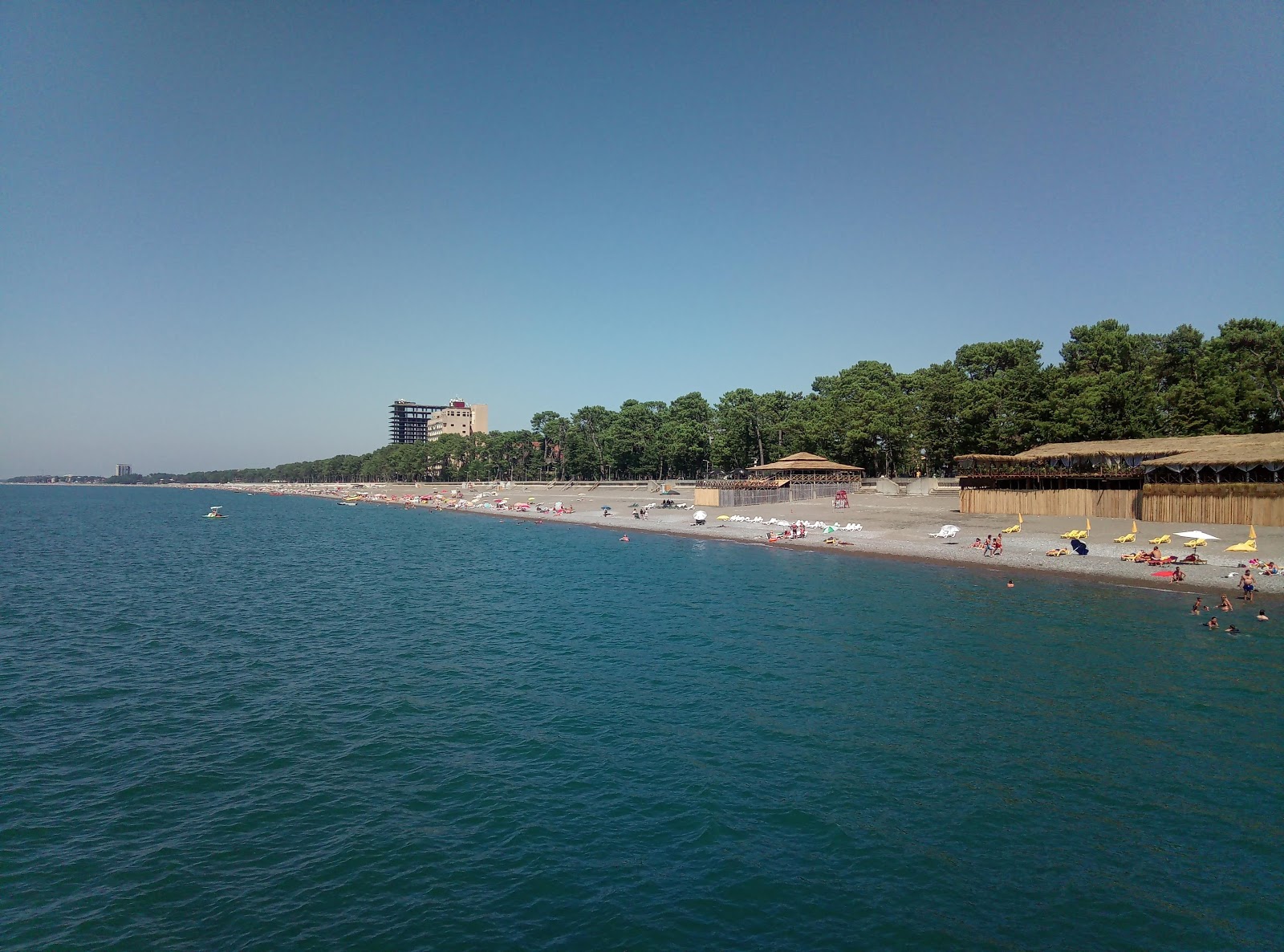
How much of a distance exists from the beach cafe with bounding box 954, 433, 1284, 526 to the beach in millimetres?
1097

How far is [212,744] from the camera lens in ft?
59.2

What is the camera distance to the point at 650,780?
1566 cm

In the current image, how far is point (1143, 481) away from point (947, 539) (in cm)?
1369

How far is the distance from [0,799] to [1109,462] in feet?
213

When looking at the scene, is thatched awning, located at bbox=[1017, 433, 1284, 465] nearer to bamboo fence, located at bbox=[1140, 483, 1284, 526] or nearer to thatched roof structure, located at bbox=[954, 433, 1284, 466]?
thatched roof structure, located at bbox=[954, 433, 1284, 466]

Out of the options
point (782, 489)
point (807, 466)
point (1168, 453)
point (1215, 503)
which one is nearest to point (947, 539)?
point (1215, 503)

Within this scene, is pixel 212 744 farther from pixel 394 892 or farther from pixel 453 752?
pixel 394 892

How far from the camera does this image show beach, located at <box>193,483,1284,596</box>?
37.0 meters

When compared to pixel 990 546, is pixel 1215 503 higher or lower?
higher

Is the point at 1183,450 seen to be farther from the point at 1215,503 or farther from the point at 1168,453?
the point at 1215,503

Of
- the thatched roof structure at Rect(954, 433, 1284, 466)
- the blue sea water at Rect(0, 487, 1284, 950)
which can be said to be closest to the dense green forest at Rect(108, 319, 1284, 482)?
the thatched roof structure at Rect(954, 433, 1284, 466)

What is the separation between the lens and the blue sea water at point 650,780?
11.2m

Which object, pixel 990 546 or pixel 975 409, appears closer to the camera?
pixel 990 546

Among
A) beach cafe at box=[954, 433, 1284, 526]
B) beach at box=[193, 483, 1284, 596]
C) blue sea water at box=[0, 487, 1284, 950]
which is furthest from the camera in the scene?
beach cafe at box=[954, 433, 1284, 526]
